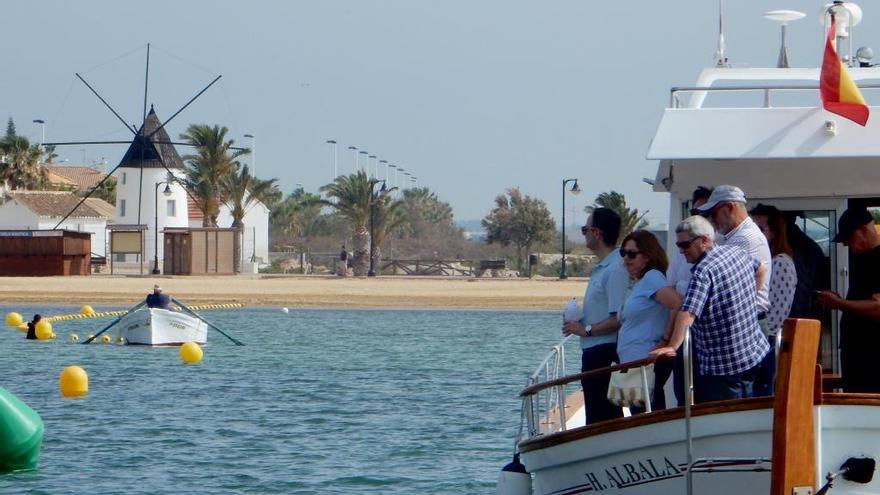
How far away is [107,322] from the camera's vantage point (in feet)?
152

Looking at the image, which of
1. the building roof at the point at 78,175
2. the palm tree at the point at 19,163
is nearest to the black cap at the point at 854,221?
the palm tree at the point at 19,163

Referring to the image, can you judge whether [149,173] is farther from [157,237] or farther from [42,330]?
[42,330]

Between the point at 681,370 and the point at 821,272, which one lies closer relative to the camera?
the point at 681,370

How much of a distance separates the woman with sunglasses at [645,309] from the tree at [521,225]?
263ft

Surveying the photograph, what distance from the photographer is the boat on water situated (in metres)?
7.71

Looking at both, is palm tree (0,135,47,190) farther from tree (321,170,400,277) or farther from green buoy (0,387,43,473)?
green buoy (0,387,43,473)

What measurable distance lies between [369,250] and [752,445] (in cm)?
6779

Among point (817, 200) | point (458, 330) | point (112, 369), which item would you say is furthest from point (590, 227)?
point (458, 330)

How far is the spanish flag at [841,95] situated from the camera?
33.5 feet

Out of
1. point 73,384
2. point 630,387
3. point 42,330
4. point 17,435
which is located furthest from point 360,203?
point 630,387

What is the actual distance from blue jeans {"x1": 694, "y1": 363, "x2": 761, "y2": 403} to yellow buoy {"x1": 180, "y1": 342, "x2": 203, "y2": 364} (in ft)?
83.2

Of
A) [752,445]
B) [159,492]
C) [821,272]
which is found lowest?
[159,492]

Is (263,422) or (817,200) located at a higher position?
(817,200)

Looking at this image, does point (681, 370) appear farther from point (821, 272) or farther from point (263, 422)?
point (263, 422)
